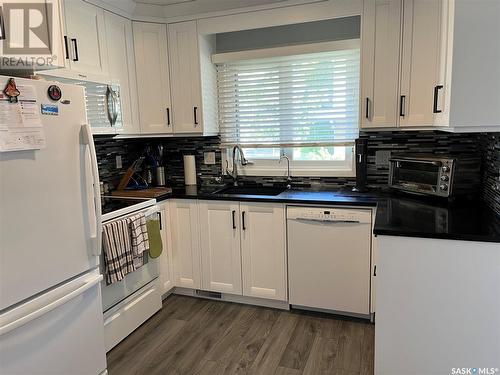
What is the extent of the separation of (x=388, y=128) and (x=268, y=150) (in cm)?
106

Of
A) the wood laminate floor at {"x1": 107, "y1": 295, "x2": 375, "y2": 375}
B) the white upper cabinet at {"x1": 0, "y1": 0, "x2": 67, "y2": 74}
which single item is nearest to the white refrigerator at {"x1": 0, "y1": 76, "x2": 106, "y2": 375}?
the white upper cabinet at {"x1": 0, "y1": 0, "x2": 67, "y2": 74}

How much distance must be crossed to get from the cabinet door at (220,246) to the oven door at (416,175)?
118 cm

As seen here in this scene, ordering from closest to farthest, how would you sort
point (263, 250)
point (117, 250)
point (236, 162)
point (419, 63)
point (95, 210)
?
point (95, 210) → point (117, 250) → point (419, 63) → point (263, 250) → point (236, 162)

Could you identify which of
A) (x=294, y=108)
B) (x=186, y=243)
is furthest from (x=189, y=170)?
(x=294, y=108)

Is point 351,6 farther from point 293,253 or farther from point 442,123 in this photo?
point 293,253

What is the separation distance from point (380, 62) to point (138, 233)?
80.1 inches

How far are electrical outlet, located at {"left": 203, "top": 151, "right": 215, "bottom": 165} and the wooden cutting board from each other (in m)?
0.56

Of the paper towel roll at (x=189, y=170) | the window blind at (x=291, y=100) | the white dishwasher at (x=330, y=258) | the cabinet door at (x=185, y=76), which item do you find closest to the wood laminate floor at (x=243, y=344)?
the white dishwasher at (x=330, y=258)

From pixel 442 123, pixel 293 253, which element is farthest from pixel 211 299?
pixel 442 123

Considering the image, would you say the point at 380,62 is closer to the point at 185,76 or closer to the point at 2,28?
the point at 185,76

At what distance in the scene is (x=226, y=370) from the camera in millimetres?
2176

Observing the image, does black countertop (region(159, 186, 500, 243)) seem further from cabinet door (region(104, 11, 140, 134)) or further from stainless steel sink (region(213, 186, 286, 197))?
cabinet door (region(104, 11, 140, 134))

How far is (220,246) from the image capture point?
114 inches

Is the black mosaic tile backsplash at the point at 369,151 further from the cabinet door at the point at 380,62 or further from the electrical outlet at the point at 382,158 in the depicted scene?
the cabinet door at the point at 380,62
